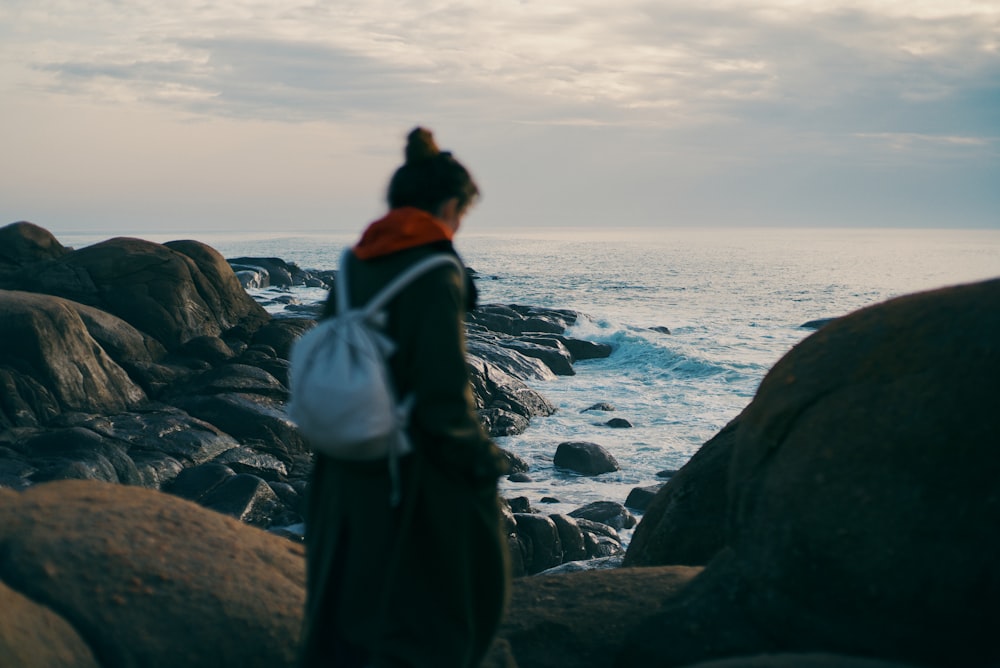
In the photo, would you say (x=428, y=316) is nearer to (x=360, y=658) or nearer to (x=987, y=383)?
(x=360, y=658)

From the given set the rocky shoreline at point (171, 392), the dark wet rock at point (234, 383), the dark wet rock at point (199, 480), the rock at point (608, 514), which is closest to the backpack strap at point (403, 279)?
the rocky shoreline at point (171, 392)

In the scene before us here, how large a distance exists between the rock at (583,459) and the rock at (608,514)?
2429mm

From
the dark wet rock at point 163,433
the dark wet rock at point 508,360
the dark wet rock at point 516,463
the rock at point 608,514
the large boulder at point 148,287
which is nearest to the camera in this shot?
the rock at point 608,514

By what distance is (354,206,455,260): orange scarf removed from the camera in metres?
2.80

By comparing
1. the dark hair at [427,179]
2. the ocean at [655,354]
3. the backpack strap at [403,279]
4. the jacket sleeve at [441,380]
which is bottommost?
the ocean at [655,354]

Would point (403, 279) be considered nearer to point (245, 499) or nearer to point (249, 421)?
point (245, 499)

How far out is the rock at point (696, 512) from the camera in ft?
18.0

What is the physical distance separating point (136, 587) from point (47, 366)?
→ 414 inches

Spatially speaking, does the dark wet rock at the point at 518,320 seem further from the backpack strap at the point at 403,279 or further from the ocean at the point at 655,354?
the backpack strap at the point at 403,279

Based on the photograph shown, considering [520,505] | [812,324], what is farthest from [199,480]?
[812,324]

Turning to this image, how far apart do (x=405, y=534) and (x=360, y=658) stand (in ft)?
1.74

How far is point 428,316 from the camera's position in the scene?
2693 millimetres

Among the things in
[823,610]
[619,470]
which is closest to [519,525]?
[619,470]

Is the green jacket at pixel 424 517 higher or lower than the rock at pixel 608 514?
higher
